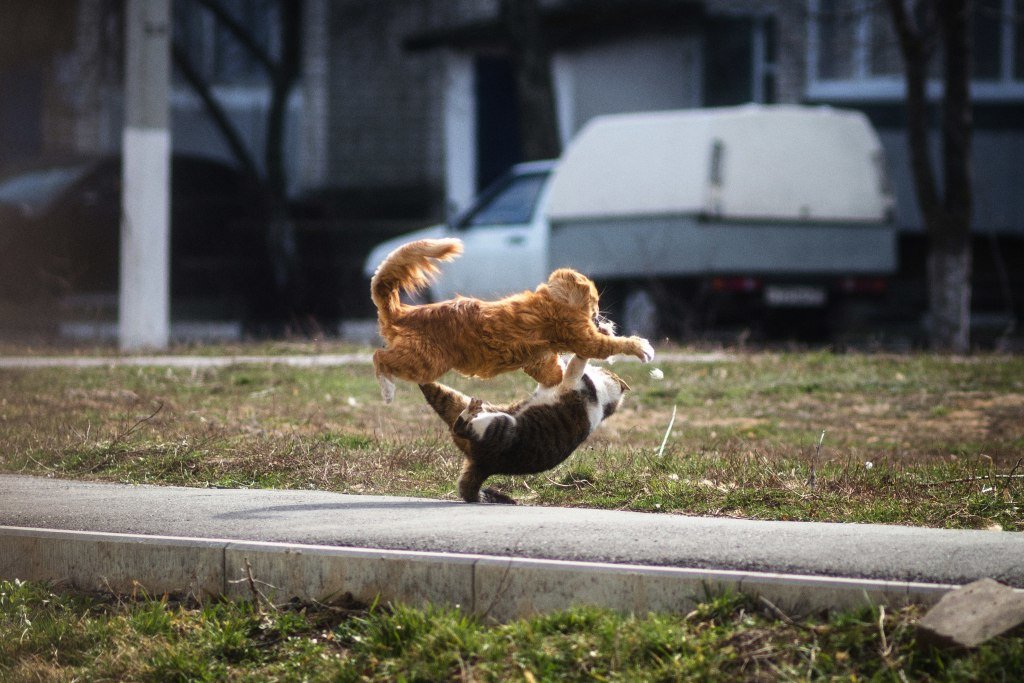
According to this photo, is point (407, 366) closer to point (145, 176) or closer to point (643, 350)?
point (643, 350)

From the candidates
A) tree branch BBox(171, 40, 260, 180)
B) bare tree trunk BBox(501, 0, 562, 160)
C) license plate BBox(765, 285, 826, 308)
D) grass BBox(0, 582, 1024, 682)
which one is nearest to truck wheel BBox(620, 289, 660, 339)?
license plate BBox(765, 285, 826, 308)

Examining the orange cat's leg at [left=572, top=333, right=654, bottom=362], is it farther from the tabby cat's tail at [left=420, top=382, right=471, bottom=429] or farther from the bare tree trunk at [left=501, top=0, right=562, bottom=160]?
the bare tree trunk at [left=501, top=0, right=562, bottom=160]

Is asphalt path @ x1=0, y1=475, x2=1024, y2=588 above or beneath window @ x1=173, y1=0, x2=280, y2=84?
beneath

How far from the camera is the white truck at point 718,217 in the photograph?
13.1 m

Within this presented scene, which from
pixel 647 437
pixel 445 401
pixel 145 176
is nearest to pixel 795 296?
pixel 145 176

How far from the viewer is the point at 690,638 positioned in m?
3.96

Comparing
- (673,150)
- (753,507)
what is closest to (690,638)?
(753,507)

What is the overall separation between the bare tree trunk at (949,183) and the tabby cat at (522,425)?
822 cm

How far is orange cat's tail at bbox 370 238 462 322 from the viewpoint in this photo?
5.23m

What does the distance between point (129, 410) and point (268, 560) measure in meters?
3.47

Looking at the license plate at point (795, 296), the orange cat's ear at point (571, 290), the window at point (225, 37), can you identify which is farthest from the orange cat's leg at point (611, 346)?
the window at point (225, 37)

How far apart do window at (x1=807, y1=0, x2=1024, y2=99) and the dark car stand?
8.28 m

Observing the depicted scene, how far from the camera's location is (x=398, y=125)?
23.8m

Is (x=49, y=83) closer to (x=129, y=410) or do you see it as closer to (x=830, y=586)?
(x=129, y=410)
